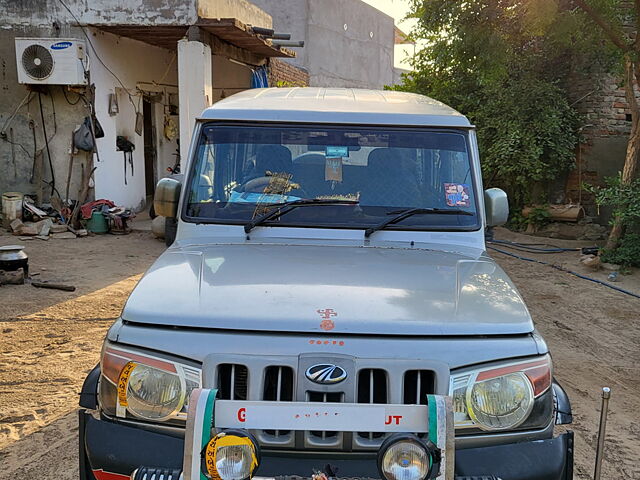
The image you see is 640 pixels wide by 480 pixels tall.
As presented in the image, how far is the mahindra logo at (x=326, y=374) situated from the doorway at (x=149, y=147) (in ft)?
39.3

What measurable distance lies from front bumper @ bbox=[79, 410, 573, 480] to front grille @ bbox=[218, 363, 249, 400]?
22 centimetres

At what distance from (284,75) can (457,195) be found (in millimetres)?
14545

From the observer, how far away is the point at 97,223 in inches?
411

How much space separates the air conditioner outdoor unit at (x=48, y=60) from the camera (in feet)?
33.6

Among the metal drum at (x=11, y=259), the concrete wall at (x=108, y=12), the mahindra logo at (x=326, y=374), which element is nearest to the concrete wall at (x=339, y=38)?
the concrete wall at (x=108, y=12)

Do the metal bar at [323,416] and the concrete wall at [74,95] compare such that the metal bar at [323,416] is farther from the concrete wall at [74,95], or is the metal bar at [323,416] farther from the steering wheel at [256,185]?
the concrete wall at [74,95]

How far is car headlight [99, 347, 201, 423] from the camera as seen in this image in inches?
85.4

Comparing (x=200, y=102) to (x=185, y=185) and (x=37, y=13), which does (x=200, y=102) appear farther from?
(x=185, y=185)

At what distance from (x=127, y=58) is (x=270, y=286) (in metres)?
10.7

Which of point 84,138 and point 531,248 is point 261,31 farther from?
point 531,248

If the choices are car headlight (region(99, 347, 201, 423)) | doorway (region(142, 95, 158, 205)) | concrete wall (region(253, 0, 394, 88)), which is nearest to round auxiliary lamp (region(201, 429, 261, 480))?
car headlight (region(99, 347, 201, 423))

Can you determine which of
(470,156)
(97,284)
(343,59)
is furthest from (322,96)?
(343,59)

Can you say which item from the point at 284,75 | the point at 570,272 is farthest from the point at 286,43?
the point at 570,272

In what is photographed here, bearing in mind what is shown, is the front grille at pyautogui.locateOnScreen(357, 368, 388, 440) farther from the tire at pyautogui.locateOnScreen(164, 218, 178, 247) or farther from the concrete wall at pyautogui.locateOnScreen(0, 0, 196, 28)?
the concrete wall at pyautogui.locateOnScreen(0, 0, 196, 28)
